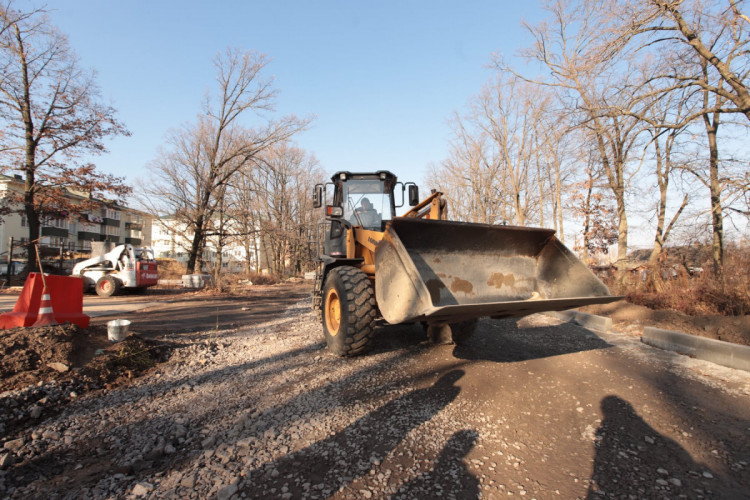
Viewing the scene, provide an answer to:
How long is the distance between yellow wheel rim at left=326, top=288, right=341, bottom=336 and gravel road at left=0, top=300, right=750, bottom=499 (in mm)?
497

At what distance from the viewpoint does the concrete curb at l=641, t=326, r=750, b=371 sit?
4663 millimetres

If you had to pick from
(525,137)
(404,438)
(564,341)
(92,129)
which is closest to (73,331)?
(404,438)

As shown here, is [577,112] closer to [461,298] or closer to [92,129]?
[461,298]

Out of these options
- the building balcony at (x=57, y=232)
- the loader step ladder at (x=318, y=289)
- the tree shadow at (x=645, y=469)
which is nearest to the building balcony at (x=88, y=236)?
the building balcony at (x=57, y=232)

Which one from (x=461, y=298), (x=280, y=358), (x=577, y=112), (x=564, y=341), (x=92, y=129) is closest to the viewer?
(x=461, y=298)

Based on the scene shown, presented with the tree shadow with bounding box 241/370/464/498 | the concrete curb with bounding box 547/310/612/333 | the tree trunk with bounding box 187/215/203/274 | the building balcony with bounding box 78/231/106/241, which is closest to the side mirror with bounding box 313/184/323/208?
the tree shadow with bounding box 241/370/464/498

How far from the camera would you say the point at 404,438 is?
293cm

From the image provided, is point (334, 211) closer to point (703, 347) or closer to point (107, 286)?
point (703, 347)

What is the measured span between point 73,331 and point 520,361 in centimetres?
574

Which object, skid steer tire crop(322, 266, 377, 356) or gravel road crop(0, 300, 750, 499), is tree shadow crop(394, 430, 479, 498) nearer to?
gravel road crop(0, 300, 750, 499)

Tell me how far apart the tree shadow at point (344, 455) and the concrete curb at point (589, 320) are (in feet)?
17.9

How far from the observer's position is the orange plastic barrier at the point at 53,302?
516 centimetres

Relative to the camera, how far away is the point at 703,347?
5184 mm

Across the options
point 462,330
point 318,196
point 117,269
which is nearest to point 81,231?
point 117,269
